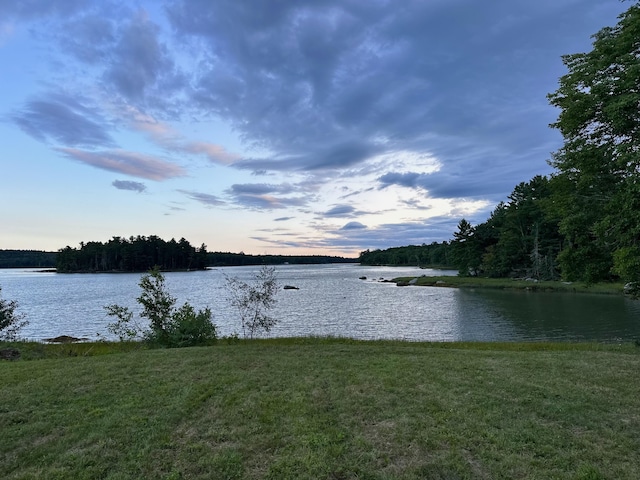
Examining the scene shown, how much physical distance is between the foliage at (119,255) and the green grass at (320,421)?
140m

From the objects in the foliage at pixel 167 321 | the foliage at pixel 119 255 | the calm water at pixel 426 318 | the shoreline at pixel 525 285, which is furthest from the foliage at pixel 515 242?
the foliage at pixel 119 255

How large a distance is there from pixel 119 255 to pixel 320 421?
153m

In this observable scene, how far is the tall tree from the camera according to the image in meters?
9.66

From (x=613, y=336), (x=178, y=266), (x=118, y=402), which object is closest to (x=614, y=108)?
(x=118, y=402)

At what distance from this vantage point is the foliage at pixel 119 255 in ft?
456

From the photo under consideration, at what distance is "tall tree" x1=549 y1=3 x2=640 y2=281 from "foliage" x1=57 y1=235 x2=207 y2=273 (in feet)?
462

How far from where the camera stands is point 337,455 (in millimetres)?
4855

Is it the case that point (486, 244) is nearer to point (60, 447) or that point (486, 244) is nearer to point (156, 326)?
point (156, 326)

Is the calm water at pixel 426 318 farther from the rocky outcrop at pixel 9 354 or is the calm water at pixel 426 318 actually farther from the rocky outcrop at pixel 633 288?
the rocky outcrop at pixel 9 354

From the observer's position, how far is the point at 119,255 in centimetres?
14025

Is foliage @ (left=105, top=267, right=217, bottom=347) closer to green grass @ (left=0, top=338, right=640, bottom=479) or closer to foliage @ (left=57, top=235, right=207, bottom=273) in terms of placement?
green grass @ (left=0, top=338, right=640, bottom=479)

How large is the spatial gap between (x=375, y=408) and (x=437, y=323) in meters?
23.1

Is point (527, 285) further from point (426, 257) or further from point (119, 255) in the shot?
point (119, 255)

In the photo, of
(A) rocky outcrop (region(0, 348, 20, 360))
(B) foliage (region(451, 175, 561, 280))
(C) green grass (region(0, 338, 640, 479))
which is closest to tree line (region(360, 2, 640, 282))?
(C) green grass (region(0, 338, 640, 479))
